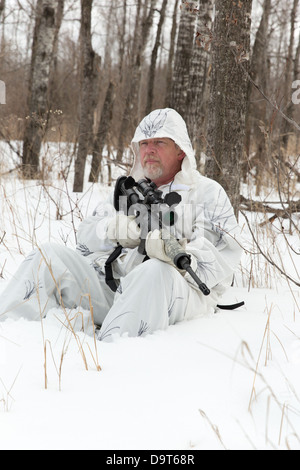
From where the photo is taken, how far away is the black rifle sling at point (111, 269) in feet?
8.29

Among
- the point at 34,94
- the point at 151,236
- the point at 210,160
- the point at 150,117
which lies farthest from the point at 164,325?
the point at 34,94

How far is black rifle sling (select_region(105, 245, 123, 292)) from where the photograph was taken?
2.53 metres

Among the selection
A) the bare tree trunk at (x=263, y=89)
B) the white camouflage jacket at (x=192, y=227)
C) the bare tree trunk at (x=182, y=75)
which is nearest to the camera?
the white camouflage jacket at (x=192, y=227)

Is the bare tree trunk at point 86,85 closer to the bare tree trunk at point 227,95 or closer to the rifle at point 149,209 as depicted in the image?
the bare tree trunk at point 227,95

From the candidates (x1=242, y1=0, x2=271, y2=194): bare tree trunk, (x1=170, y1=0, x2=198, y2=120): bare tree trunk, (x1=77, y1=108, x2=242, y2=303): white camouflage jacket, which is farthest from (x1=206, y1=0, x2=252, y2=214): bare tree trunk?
(x1=242, y1=0, x2=271, y2=194): bare tree trunk

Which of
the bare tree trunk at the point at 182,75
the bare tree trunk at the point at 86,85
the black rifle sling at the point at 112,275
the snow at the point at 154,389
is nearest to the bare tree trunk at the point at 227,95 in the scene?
the black rifle sling at the point at 112,275

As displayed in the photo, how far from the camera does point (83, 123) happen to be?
22.9 ft

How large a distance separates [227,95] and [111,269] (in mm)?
1374

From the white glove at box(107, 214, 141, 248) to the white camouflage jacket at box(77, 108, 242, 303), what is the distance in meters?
0.11

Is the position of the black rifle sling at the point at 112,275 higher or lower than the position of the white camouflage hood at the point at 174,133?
lower

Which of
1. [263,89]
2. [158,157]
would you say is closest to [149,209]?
[158,157]

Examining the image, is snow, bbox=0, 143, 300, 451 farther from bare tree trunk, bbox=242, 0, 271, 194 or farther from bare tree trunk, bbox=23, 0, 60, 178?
bare tree trunk, bbox=23, 0, 60, 178

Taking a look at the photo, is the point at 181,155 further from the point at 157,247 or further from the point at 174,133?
the point at 157,247
